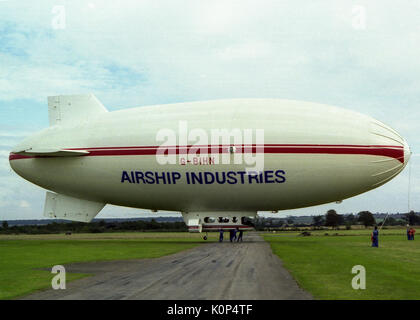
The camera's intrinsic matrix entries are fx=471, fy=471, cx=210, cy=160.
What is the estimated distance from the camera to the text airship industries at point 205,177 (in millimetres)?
32906

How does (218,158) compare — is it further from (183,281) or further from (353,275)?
(183,281)

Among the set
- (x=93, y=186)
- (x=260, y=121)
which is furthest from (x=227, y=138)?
(x=93, y=186)

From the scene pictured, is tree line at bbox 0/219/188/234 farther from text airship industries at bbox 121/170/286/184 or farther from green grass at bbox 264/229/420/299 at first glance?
green grass at bbox 264/229/420/299

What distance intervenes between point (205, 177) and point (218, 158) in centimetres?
187

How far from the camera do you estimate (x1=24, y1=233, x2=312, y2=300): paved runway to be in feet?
50.6

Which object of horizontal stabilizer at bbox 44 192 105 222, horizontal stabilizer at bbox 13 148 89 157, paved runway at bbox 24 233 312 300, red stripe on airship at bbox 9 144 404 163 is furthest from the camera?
horizontal stabilizer at bbox 44 192 105 222

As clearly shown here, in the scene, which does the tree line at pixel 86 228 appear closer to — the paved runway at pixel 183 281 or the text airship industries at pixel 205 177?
the text airship industries at pixel 205 177

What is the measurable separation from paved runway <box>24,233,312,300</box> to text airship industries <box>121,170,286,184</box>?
7.09 meters

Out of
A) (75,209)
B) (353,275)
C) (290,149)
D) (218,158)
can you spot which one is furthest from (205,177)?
(353,275)

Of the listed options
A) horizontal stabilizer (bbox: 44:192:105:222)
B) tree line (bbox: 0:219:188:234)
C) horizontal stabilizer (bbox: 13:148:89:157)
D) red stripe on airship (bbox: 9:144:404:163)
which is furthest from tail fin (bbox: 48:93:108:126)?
tree line (bbox: 0:219:188:234)

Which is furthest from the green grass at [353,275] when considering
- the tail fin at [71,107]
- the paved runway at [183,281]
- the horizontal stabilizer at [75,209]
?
the tail fin at [71,107]
